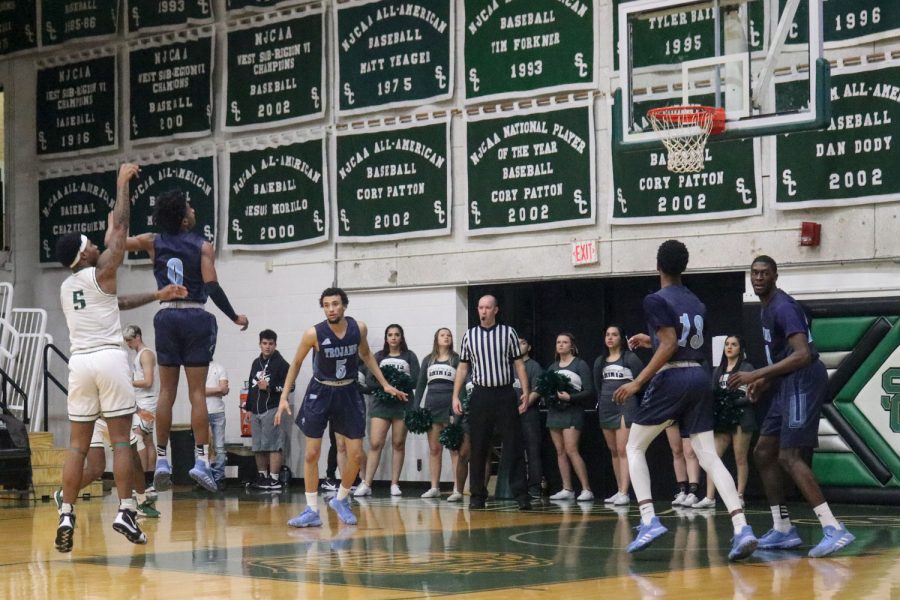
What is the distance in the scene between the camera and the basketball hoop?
12.5m

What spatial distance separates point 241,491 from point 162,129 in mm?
6185

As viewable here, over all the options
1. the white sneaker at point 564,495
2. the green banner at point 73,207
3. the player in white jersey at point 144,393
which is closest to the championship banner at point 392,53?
the player in white jersey at point 144,393

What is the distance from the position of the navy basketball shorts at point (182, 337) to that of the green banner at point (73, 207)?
1001 cm

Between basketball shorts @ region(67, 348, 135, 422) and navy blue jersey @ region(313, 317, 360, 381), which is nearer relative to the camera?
basketball shorts @ region(67, 348, 135, 422)

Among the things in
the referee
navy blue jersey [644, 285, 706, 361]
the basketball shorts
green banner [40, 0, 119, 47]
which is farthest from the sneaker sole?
green banner [40, 0, 119, 47]

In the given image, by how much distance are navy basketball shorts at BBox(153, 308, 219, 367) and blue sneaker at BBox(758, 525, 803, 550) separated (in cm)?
489

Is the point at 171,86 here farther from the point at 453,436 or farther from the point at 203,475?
the point at 203,475

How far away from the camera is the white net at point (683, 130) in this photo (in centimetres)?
1261

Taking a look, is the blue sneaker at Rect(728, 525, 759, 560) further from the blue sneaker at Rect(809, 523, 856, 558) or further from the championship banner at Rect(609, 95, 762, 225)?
the championship banner at Rect(609, 95, 762, 225)

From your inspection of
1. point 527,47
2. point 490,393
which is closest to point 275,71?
point 527,47

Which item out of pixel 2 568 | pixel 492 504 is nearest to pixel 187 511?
pixel 492 504

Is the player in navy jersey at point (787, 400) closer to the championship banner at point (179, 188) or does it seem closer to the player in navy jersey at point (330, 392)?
the player in navy jersey at point (330, 392)

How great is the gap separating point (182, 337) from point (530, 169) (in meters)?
6.62

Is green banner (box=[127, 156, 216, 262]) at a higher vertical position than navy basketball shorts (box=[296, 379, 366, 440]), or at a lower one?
higher
